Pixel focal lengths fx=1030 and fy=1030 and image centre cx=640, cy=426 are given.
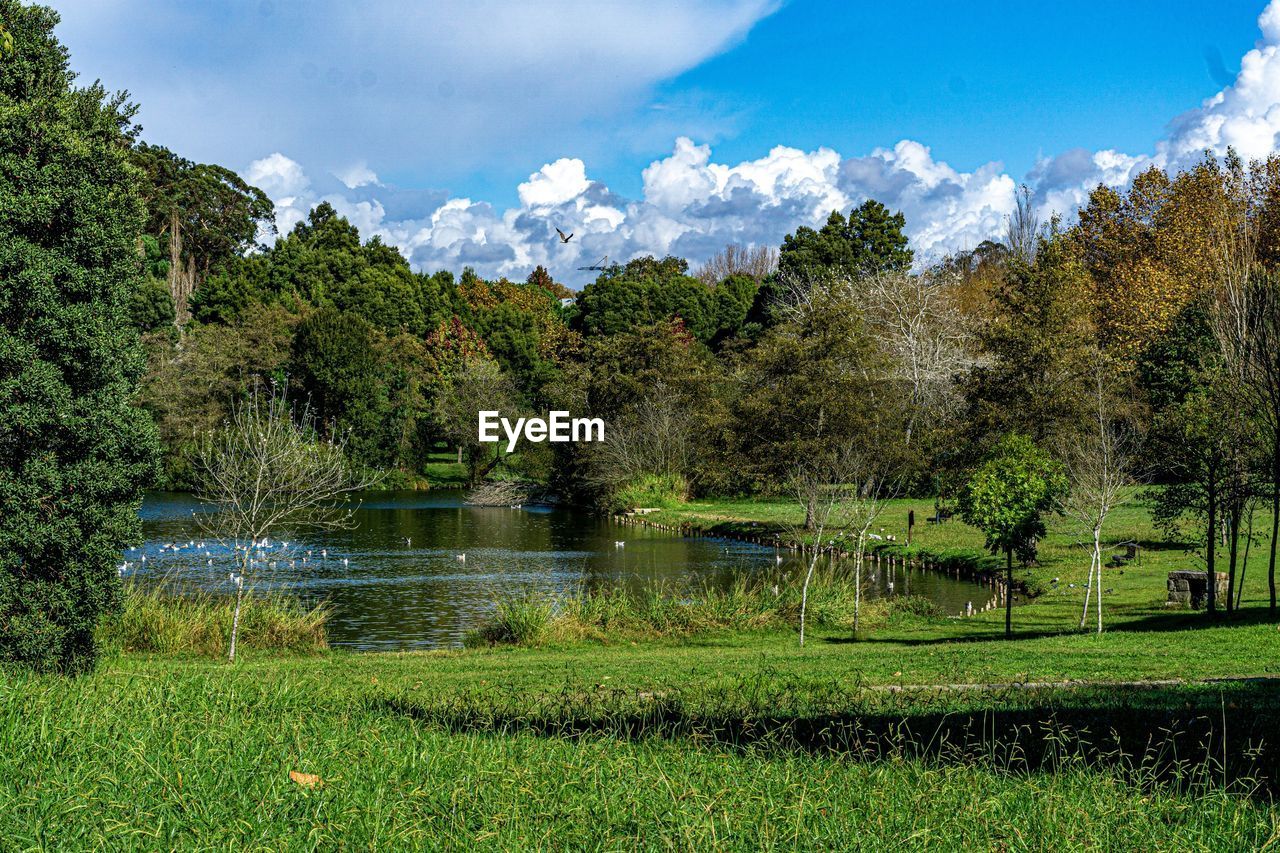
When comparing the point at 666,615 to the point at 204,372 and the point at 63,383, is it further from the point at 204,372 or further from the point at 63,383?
the point at 204,372

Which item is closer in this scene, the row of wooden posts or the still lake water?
the still lake water

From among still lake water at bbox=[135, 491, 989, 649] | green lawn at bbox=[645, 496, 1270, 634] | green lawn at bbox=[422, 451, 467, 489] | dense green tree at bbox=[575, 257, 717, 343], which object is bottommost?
still lake water at bbox=[135, 491, 989, 649]

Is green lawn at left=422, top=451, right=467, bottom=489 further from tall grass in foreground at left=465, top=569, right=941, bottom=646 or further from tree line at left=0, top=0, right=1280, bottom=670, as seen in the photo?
tall grass in foreground at left=465, top=569, right=941, bottom=646

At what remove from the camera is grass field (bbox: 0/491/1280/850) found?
13.0ft

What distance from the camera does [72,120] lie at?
12.7m

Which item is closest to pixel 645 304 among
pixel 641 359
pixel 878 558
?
pixel 641 359

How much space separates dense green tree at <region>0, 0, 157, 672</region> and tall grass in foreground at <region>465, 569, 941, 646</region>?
7.78 meters

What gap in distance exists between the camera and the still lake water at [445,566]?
2327 cm

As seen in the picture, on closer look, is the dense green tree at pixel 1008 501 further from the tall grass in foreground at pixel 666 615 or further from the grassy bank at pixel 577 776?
the grassy bank at pixel 577 776

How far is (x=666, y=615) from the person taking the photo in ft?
66.6

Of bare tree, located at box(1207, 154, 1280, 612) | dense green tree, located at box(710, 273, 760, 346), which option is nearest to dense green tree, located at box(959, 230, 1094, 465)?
bare tree, located at box(1207, 154, 1280, 612)

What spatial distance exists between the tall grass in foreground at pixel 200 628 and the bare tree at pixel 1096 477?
13.4 m

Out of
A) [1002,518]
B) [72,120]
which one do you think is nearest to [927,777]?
[72,120]

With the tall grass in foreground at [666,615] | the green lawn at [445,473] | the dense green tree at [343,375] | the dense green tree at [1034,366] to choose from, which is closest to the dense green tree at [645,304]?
the green lawn at [445,473]
